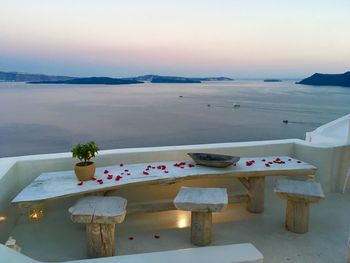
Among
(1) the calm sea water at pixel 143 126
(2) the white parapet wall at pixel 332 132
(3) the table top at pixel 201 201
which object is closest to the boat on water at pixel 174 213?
(3) the table top at pixel 201 201

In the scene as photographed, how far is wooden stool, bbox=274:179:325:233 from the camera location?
2664 millimetres

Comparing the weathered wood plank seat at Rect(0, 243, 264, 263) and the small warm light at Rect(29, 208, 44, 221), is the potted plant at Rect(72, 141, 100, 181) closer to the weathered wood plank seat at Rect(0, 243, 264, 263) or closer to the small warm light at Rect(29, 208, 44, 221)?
the small warm light at Rect(29, 208, 44, 221)

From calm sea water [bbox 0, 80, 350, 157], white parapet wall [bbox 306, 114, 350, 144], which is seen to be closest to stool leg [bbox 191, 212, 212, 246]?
white parapet wall [bbox 306, 114, 350, 144]

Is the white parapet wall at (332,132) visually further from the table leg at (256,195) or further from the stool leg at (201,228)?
the stool leg at (201,228)

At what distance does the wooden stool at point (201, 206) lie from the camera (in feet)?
7.85

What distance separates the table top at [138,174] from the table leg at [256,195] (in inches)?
8.5

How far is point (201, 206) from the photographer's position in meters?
2.39

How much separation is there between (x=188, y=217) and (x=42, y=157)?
169 cm

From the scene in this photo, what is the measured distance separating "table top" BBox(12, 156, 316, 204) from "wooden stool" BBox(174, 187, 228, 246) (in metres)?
0.21

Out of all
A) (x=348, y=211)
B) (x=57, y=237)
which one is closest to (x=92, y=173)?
(x=57, y=237)

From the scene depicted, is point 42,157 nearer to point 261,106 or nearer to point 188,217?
point 188,217

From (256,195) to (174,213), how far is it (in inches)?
36.5

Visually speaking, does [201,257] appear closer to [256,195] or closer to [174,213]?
[174,213]

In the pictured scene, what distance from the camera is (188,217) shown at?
3.17 meters
